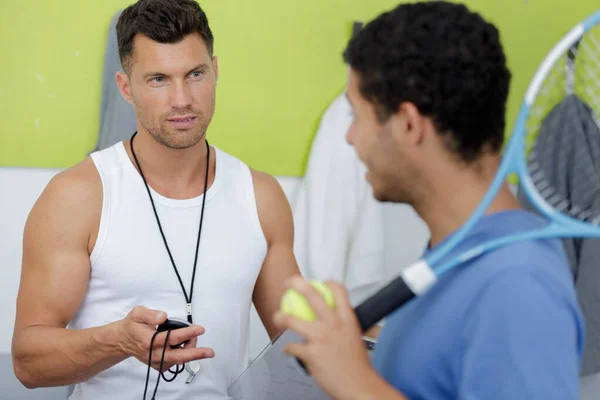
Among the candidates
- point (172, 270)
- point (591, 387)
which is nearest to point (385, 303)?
point (172, 270)

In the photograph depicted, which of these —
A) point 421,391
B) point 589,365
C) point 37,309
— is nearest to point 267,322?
point 37,309

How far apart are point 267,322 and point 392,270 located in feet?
2.01

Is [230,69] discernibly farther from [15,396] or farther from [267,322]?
[15,396]

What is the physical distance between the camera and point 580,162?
172 centimetres

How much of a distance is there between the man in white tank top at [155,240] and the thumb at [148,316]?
15 centimetres

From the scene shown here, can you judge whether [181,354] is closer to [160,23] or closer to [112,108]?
[160,23]

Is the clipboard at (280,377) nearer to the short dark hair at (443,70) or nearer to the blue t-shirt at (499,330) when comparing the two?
the blue t-shirt at (499,330)

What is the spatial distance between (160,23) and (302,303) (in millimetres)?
779

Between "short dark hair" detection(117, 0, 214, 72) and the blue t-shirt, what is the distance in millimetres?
764

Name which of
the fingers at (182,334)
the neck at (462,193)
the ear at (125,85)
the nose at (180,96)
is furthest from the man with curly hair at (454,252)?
the ear at (125,85)

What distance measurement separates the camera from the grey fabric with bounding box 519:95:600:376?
173cm

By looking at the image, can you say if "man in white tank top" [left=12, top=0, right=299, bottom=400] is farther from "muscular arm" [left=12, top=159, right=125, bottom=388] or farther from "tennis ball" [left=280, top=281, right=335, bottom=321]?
"tennis ball" [left=280, top=281, right=335, bottom=321]

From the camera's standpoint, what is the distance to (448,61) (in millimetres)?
725

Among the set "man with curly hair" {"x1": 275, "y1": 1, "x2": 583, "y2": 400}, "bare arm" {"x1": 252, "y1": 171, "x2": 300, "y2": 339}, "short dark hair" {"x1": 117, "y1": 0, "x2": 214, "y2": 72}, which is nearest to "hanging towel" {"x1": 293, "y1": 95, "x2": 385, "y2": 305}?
"bare arm" {"x1": 252, "y1": 171, "x2": 300, "y2": 339}
